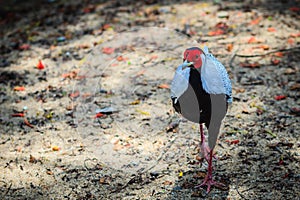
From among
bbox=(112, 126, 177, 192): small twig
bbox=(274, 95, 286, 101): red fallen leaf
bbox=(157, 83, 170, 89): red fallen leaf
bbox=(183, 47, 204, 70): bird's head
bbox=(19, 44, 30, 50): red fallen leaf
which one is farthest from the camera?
bbox=(19, 44, 30, 50): red fallen leaf

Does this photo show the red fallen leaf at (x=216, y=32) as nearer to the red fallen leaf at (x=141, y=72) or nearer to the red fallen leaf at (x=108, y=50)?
the red fallen leaf at (x=141, y=72)

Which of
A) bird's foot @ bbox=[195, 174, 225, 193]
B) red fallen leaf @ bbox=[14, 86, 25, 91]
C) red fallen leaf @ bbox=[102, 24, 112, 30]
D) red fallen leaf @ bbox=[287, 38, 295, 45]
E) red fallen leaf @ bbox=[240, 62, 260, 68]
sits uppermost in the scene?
red fallen leaf @ bbox=[287, 38, 295, 45]

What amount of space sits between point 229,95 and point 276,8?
3.14 m

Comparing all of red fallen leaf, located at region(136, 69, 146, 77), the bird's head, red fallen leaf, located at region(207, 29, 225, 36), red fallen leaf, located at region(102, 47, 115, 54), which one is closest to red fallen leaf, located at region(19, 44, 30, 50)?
red fallen leaf, located at region(102, 47, 115, 54)

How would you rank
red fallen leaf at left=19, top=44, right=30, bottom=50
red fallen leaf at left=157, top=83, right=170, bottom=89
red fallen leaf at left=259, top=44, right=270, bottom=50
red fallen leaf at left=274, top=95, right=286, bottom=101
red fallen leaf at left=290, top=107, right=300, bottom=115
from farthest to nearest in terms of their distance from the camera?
red fallen leaf at left=19, top=44, right=30, bottom=50 < red fallen leaf at left=259, top=44, right=270, bottom=50 < red fallen leaf at left=157, top=83, right=170, bottom=89 < red fallen leaf at left=274, top=95, right=286, bottom=101 < red fallen leaf at left=290, top=107, right=300, bottom=115

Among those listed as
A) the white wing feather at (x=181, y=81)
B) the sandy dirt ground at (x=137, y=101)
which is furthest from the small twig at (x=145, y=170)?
the white wing feather at (x=181, y=81)

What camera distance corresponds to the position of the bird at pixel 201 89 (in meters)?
2.77

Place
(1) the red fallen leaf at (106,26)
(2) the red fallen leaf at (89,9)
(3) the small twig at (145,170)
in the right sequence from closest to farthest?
(3) the small twig at (145,170), (1) the red fallen leaf at (106,26), (2) the red fallen leaf at (89,9)

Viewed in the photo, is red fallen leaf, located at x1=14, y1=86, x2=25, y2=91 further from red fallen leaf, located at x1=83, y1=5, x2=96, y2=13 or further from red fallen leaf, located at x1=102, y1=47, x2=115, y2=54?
red fallen leaf, located at x1=83, y1=5, x2=96, y2=13

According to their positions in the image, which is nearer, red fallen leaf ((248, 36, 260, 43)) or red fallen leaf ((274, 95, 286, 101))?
red fallen leaf ((274, 95, 286, 101))

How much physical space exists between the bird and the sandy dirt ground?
1.76ft

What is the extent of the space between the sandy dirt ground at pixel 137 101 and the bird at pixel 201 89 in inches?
21.2

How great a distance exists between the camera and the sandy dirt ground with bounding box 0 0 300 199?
3223mm

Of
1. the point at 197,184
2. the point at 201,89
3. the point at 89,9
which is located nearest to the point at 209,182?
the point at 197,184
